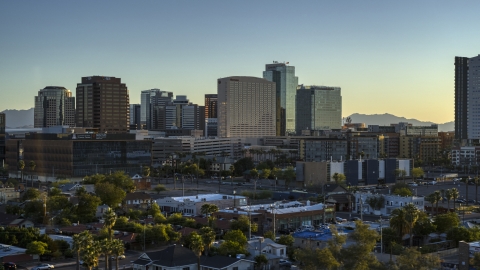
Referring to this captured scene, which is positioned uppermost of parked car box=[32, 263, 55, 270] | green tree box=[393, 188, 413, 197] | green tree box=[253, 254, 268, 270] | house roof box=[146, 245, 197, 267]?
green tree box=[393, 188, 413, 197]

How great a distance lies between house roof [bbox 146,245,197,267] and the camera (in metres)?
27.3

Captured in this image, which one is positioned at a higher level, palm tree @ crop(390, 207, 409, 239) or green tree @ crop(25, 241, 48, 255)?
palm tree @ crop(390, 207, 409, 239)

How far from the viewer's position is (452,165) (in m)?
95.6

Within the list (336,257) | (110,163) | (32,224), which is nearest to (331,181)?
(110,163)

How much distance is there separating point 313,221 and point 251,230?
6.34 metres

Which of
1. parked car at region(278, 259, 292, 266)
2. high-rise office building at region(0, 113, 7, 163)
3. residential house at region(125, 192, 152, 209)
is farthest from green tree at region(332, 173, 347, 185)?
high-rise office building at region(0, 113, 7, 163)

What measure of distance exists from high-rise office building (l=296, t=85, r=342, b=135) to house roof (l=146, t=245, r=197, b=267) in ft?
530

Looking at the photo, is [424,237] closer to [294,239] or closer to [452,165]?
[294,239]

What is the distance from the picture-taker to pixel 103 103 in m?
108

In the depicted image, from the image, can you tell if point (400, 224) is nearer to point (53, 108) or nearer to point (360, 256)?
point (360, 256)

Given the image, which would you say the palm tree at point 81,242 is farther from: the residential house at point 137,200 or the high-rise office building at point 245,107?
the high-rise office building at point 245,107

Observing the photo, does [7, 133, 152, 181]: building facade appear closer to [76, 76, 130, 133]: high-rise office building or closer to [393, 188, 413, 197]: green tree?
[76, 76, 130, 133]: high-rise office building

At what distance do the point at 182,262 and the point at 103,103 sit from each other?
83.9m

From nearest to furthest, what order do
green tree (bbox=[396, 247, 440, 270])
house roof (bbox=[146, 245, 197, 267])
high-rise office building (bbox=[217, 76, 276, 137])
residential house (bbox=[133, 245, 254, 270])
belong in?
green tree (bbox=[396, 247, 440, 270]) < residential house (bbox=[133, 245, 254, 270]) < house roof (bbox=[146, 245, 197, 267]) < high-rise office building (bbox=[217, 76, 276, 137])
